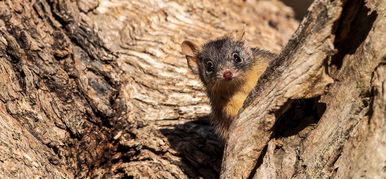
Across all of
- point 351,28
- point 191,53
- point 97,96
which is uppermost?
point 191,53

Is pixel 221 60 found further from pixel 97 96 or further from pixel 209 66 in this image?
pixel 97 96

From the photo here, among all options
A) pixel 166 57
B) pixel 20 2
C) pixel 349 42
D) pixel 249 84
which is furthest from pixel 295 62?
pixel 20 2

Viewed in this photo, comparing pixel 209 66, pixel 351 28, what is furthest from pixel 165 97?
pixel 351 28

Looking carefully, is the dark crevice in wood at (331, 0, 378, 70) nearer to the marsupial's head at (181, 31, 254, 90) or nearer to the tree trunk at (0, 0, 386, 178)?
the tree trunk at (0, 0, 386, 178)

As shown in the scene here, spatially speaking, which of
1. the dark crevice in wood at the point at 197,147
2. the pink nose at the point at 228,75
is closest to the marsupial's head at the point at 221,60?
the pink nose at the point at 228,75

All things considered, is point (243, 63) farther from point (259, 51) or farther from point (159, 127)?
point (159, 127)

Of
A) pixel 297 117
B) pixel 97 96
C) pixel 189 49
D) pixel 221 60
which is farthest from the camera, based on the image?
pixel 189 49
